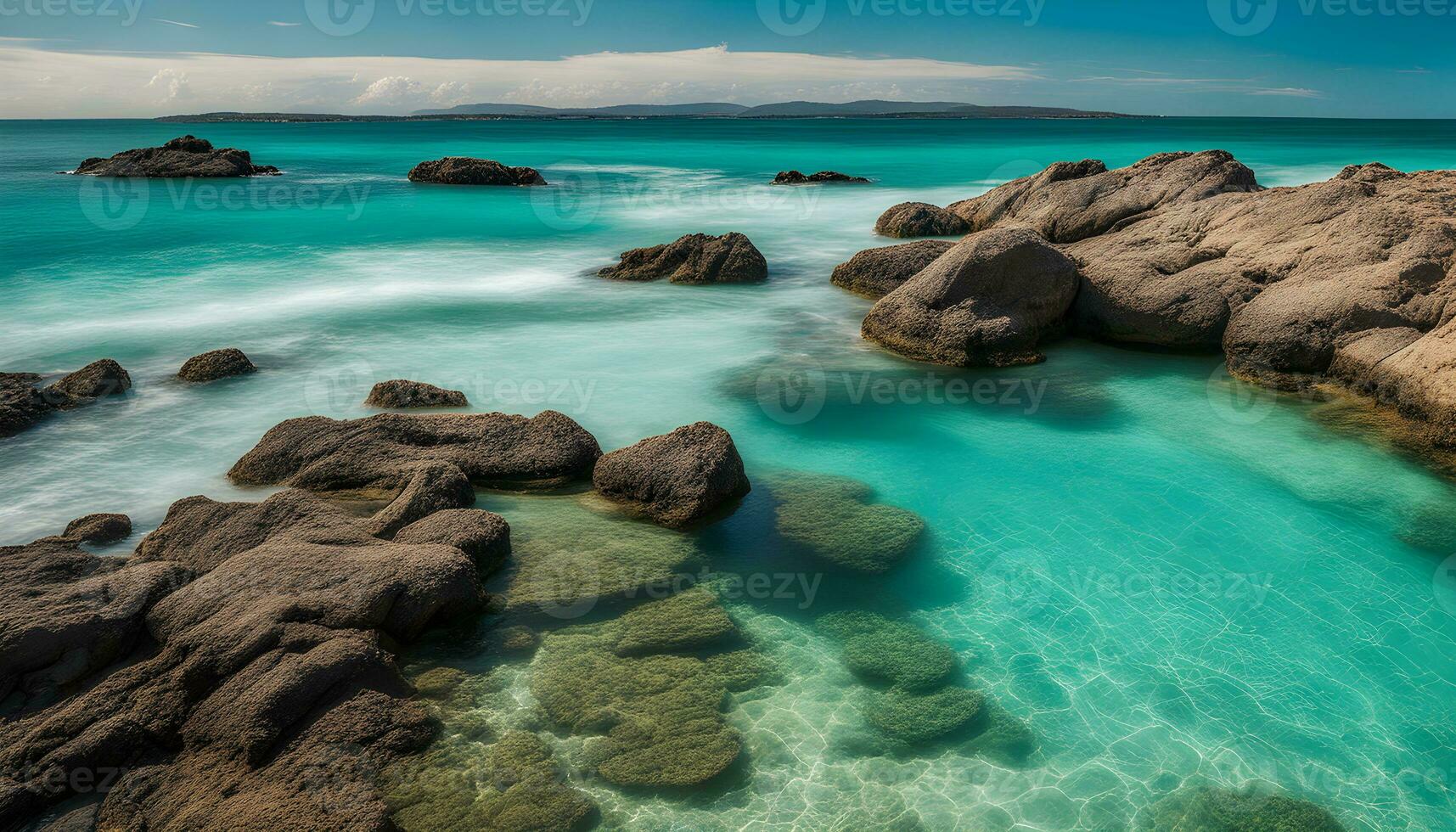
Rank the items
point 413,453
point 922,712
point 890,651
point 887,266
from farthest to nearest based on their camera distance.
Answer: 1. point 887,266
2. point 413,453
3. point 890,651
4. point 922,712

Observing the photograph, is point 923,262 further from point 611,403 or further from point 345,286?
point 345,286

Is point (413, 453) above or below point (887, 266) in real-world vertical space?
below

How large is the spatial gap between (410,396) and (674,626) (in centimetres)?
546

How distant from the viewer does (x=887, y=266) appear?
16.2 meters

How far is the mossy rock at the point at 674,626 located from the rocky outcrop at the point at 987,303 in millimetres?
6966

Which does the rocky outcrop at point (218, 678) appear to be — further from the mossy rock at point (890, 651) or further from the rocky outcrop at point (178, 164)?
the rocky outcrop at point (178, 164)

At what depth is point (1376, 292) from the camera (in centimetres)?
1098

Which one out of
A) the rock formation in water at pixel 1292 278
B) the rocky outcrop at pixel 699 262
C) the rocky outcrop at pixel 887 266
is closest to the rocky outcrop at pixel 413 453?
the rock formation in water at pixel 1292 278

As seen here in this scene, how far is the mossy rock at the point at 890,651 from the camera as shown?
5.91 m

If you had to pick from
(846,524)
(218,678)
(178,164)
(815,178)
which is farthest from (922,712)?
(178,164)

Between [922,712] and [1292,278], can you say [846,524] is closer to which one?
[922,712]

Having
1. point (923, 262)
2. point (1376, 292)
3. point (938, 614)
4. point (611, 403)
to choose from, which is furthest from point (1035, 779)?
point (923, 262)

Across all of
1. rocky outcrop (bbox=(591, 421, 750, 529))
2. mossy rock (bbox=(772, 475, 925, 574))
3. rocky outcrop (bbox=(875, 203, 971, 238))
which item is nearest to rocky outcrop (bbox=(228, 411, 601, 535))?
rocky outcrop (bbox=(591, 421, 750, 529))

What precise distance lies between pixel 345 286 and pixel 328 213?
1326cm
